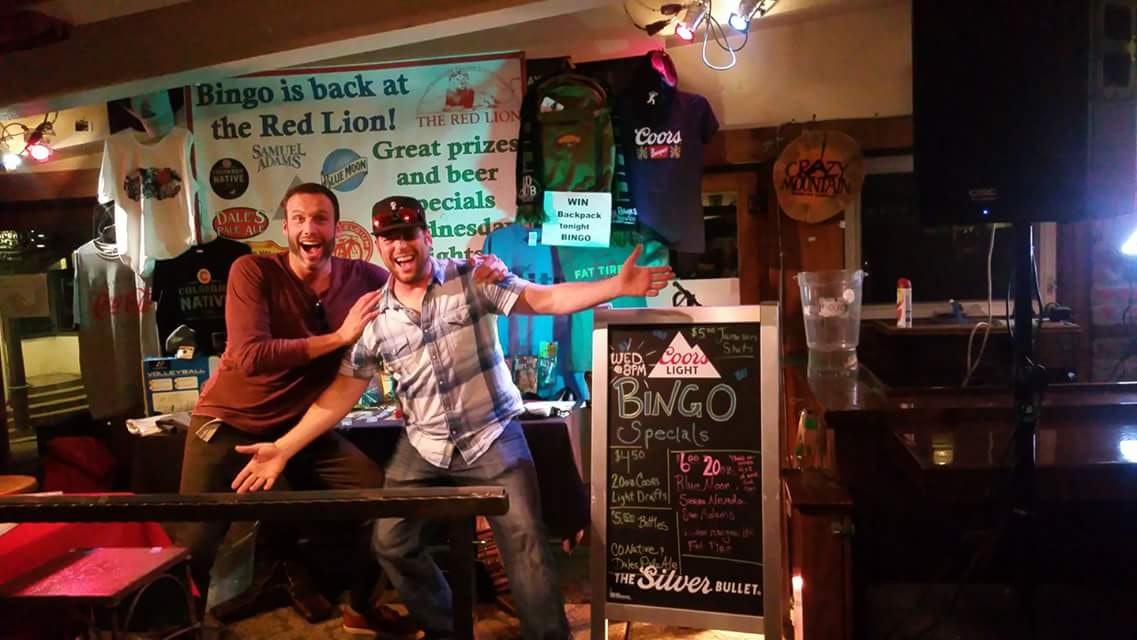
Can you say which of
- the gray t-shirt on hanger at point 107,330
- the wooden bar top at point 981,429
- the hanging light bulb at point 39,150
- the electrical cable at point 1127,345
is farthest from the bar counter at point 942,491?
the hanging light bulb at point 39,150

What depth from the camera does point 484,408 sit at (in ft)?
8.91

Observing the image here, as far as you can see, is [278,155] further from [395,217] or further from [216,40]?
[395,217]

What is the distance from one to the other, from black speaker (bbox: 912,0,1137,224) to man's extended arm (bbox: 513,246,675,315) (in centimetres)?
85

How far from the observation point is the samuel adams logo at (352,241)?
3.75 meters

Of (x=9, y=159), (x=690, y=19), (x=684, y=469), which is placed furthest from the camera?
(x=9, y=159)

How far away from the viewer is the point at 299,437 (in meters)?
2.85

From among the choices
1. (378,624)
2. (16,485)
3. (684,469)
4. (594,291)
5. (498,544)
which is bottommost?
(378,624)

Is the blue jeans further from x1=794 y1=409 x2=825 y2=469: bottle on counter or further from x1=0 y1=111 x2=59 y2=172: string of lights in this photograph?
x1=0 y1=111 x2=59 y2=172: string of lights

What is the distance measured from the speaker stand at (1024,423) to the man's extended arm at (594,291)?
1009 mm

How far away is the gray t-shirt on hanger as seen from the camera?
410cm

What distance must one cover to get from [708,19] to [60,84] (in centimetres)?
296

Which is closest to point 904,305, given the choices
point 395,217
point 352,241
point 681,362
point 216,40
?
point 681,362

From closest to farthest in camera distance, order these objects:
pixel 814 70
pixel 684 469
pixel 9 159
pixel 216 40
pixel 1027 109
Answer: pixel 1027 109, pixel 684 469, pixel 216 40, pixel 814 70, pixel 9 159

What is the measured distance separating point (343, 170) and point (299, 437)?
1473mm
